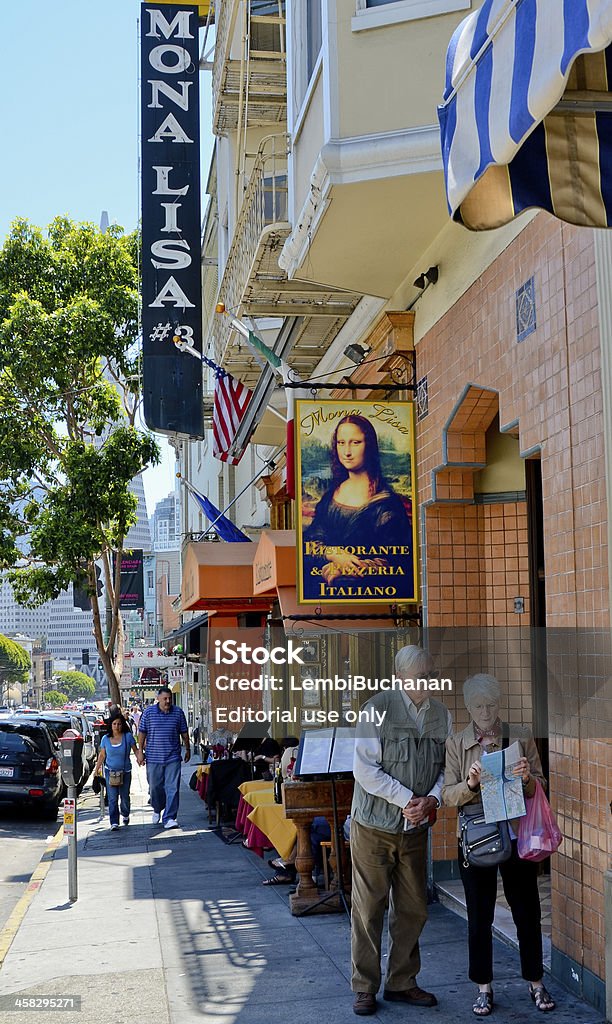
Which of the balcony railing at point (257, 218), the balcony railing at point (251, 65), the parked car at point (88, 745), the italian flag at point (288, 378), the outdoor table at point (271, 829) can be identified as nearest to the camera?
the outdoor table at point (271, 829)

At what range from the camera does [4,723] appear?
61.6 ft

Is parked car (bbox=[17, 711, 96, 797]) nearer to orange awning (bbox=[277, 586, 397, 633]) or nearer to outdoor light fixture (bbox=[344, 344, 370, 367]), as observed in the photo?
orange awning (bbox=[277, 586, 397, 633])

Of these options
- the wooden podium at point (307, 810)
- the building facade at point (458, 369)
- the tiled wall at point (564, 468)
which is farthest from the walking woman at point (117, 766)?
the tiled wall at point (564, 468)

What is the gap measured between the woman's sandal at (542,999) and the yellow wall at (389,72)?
561 cm

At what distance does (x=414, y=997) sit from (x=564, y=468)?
3.12m

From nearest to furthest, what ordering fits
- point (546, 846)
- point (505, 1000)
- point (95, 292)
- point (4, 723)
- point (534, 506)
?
point (546, 846) < point (505, 1000) < point (534, 506) < point (4, 723) < point (95, 292)

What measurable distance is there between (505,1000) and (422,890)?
743 millimetres

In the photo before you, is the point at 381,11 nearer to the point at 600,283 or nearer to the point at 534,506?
the point at 600,283

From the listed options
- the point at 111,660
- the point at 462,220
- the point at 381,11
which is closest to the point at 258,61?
the point at 381,11

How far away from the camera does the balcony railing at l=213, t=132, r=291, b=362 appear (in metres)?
10.5

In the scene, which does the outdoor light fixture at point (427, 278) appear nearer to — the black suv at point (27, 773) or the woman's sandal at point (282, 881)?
the woman's sandal at point (282, 881)

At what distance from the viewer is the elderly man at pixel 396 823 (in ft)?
19.9

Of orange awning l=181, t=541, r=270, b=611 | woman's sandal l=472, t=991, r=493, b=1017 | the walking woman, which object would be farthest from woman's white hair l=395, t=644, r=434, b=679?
the walking woman

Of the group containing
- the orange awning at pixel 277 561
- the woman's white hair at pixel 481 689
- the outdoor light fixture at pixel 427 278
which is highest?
the outdoor light fixture at pixel 427 278
